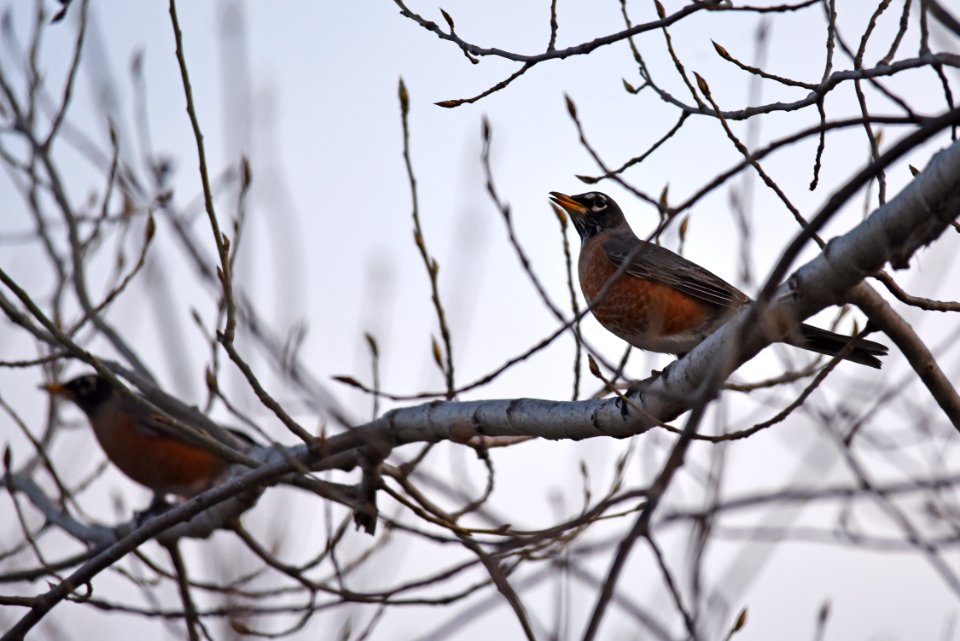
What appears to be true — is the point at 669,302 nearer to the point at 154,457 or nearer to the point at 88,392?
the point at 154,457

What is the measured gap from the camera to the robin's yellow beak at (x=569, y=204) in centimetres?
681

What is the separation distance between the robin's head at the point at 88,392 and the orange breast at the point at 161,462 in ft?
2.07

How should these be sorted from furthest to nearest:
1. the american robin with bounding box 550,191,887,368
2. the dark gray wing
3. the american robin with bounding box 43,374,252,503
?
1. the american robin with bounding box 43,374,252,503
2. the dark gray wing
3. the american robin with bounding box 550,191,887,368

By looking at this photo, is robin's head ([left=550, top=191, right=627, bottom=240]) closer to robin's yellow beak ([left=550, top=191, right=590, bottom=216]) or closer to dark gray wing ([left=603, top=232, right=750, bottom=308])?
robin's yellow beak ([left=550, top=191, right=590, bottom=216])

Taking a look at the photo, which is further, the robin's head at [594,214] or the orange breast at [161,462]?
the orange breast at [161,462]

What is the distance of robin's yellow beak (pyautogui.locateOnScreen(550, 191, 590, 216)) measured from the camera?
681 centimetres

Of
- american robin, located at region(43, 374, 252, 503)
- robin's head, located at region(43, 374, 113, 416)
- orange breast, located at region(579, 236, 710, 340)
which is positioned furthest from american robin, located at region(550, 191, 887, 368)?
robin's head, located at region(43, 374, 113, 416)

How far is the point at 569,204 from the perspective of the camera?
707 cm

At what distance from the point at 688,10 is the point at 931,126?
4.77ft

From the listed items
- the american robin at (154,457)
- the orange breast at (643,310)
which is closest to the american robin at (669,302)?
the orange breast at (643,310)

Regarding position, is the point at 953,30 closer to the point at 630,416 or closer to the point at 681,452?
the point at 681,452

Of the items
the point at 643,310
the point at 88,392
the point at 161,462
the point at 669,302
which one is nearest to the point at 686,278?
the point at 669,302

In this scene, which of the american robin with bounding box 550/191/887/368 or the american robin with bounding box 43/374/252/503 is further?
the american robin with bounding box 43/374/252/503

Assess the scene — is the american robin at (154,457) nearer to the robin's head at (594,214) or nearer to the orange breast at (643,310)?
the robin's head at (594,214)
